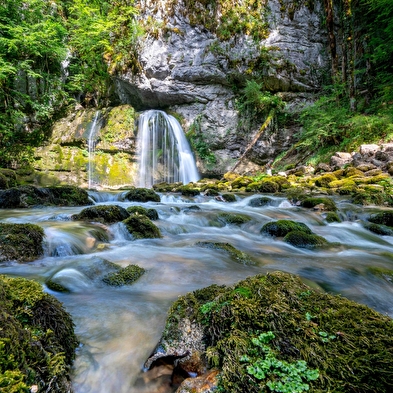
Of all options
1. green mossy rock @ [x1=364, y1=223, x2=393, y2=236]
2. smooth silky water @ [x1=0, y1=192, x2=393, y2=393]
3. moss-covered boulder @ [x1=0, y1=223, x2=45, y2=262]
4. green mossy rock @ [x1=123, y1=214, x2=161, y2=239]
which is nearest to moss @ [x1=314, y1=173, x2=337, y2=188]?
smooth silky water @ [x1=0, y1=192, x2=393, y2=393]

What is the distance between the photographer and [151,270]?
3.46 m

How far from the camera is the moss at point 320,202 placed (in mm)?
7680

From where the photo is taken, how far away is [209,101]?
18.3 metres

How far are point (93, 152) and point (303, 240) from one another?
48.2ft

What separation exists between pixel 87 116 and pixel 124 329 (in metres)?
18.4

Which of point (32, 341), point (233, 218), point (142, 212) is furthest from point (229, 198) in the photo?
point (32, 341)

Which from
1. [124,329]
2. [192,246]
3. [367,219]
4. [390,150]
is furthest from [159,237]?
[390,150]

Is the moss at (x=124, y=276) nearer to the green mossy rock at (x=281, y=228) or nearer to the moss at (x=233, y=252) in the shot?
the moss at (x=233, y=252)

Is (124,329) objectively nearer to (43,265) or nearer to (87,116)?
(43,265)

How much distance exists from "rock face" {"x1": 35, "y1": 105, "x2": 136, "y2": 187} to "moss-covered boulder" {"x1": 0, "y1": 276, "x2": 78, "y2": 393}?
49.3 ft

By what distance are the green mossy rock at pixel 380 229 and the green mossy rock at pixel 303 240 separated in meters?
1.84

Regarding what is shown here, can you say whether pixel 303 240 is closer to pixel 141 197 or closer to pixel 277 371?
pixel 277 371

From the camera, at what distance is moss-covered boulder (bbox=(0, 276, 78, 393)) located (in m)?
1.16

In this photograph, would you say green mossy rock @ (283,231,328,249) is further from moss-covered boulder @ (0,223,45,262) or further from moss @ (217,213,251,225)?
moss-covered boulder @ (0,223,45,262)
